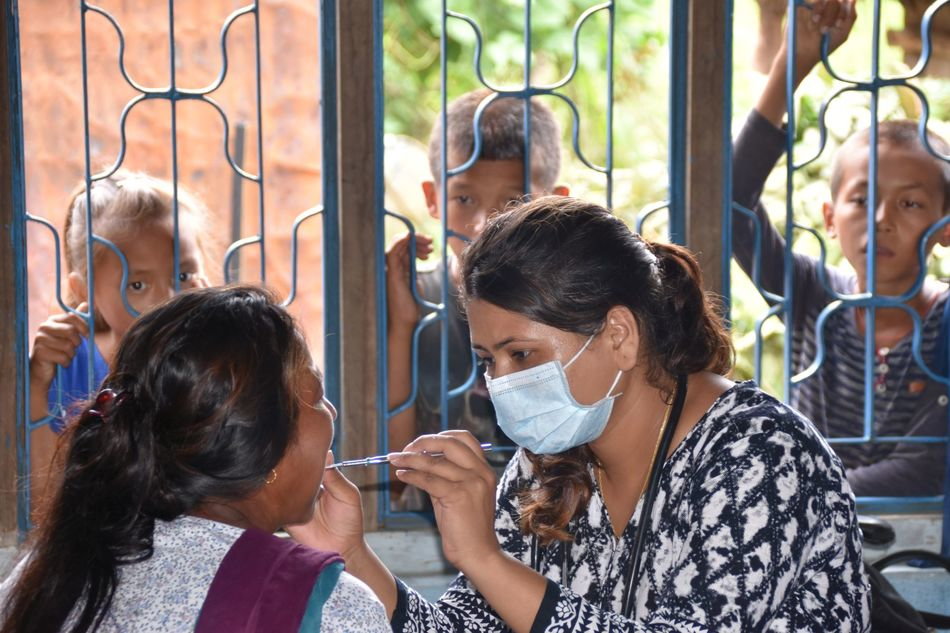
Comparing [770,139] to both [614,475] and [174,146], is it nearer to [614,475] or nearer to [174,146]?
[614,475]

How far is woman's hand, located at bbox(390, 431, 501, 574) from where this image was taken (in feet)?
6.12

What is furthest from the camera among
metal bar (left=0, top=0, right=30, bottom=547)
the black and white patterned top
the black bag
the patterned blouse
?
metal bar (left=0, top=0, right=30, bottom=547)

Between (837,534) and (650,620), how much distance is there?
1.09 ft

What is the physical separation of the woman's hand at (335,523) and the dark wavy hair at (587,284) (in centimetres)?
35

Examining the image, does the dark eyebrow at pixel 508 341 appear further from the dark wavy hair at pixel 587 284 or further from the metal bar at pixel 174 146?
the metal bar at pixel 174 146

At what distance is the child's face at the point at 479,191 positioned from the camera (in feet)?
9.55

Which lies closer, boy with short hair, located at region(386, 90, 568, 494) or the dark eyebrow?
the dark eyebrow

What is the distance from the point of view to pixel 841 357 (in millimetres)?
2990

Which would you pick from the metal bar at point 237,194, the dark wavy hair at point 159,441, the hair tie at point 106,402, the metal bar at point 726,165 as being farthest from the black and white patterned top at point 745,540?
the metal bar at point 237,194

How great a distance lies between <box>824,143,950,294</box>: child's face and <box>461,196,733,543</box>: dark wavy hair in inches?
40.2

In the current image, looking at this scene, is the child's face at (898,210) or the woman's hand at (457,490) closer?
the woman's hand at (457,490)

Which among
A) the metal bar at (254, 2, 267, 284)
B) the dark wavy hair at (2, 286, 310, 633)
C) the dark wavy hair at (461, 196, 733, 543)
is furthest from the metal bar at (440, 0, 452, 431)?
the dark wavy hair at (2, 286, 310, 633)

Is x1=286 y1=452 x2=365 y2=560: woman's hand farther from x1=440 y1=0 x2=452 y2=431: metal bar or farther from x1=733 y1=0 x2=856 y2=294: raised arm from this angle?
x1=733 y1=0 x2=856 y2=294: raised arm

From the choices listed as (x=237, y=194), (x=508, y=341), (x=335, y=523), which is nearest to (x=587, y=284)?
(x=508, y=341)
